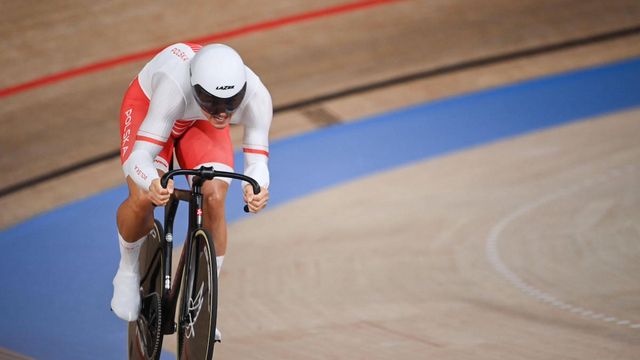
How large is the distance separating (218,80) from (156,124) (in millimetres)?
335

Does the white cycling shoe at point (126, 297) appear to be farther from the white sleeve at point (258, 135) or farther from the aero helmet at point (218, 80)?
the aero helmet at point (218, 80)

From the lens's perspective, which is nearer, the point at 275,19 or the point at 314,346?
the point at 314,346

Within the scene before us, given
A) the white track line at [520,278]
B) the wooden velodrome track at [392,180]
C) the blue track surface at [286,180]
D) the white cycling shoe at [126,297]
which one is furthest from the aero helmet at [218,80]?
the white track line at [520,278]

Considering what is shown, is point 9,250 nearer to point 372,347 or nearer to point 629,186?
point 372,347

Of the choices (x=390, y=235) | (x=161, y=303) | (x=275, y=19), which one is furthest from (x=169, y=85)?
(x=275, y=19)

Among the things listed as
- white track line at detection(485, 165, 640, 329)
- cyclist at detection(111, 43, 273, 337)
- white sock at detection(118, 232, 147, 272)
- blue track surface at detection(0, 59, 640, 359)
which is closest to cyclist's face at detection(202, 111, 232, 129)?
cyclist at detection(111, 43, 273, 337)

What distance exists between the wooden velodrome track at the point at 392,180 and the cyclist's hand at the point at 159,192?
1037mm

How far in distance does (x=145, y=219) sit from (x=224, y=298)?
1.11 metres

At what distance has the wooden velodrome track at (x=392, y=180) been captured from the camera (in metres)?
4.31

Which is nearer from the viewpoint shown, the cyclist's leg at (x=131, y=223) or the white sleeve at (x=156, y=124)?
the white sleeve at (x=156, y=124)

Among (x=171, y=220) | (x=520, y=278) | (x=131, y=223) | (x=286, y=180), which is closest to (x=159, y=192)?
(x=171, y=220)

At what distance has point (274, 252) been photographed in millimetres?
5293

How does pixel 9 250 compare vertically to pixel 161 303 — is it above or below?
above

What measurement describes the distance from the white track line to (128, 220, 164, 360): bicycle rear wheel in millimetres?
1732
